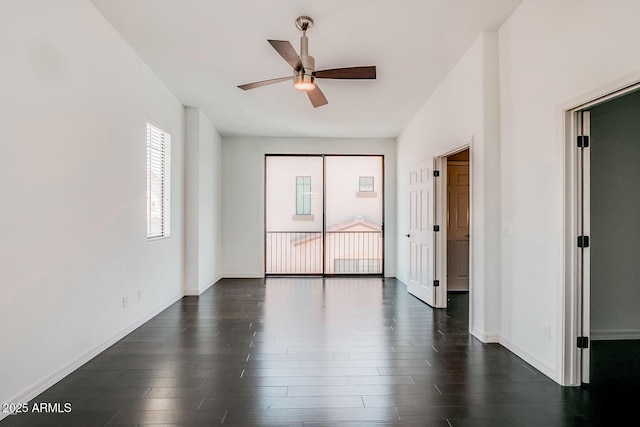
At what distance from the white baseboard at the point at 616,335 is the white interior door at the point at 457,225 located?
2.45 m

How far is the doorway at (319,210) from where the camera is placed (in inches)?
304

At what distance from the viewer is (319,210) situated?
7797 millimetres

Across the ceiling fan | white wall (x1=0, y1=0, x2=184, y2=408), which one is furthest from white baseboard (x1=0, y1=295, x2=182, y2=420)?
the ceiling fan

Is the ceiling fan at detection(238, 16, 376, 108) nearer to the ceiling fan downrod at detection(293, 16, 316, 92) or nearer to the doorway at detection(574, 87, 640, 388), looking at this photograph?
the ceiling fan downrod at detection(293, 16, 316, 92)

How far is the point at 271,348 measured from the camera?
3377 millimetres

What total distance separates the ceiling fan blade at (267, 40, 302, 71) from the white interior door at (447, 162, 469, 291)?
3625 millimetres

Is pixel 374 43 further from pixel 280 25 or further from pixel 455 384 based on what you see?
pixel 455 384

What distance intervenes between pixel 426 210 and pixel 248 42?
320 centimetres

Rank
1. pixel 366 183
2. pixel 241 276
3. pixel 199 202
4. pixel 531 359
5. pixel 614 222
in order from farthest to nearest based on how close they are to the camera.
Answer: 1. pixel 366 183
2. pixel 241 276
3. pixel 199 202
4. pixel 614 222
5. pixel 531 359

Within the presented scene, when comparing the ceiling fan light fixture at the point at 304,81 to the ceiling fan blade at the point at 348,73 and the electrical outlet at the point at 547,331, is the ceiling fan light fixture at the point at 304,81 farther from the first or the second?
the electrical outlet at the point at 547,331

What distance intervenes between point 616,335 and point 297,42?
4.32 metres

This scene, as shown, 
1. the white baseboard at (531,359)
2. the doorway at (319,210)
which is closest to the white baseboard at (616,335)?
the white baseboard at (531,359)

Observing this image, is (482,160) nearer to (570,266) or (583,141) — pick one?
(583,141)

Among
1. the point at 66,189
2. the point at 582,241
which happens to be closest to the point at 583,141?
the point at 582,241
